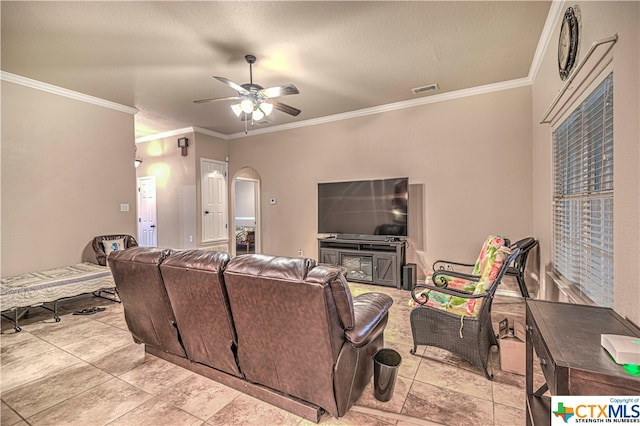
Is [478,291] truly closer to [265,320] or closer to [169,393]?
[265,320]

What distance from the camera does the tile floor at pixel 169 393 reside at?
1739mm

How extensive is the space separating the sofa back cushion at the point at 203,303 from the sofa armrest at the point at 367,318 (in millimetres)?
754

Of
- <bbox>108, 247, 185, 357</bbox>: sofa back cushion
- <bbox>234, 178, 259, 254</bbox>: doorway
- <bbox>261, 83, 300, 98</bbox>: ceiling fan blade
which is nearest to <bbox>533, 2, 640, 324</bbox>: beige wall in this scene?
<bbox>261, 83, 300, 98</bbox>: ceiling fan blade

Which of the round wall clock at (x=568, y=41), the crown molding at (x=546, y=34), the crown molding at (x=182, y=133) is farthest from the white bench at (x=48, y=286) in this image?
the crown molding at (x=546, y=34)

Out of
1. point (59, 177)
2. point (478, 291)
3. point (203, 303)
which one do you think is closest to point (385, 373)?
point (478, 291)

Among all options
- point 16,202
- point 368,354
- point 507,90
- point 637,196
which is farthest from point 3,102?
point 507,90

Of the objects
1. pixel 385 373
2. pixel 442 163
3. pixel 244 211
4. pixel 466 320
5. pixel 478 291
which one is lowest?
pixel 385 373

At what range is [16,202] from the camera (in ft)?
12.1

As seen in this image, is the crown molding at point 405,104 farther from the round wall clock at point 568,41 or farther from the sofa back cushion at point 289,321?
the sofa back cushion at point 289,321

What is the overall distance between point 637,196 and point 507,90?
3351 mm

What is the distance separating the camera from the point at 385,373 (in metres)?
1.82

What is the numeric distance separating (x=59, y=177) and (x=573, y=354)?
554cm

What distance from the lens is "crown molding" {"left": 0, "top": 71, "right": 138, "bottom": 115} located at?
3627 millimetres

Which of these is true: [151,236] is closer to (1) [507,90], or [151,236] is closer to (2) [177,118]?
(2) [177,118]
